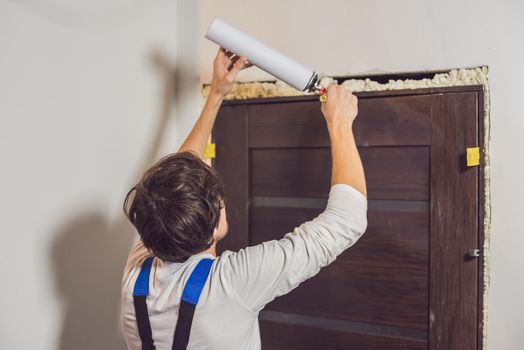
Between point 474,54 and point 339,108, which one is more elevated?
point 474,54

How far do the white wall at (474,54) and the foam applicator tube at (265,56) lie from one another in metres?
0.34

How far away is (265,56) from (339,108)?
26 cm

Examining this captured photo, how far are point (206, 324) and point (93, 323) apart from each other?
65 centimetres

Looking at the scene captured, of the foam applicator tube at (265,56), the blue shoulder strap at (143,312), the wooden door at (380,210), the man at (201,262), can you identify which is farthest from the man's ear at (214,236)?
the wooden door at (380,210)

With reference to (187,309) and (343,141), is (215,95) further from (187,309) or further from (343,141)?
(187,309)

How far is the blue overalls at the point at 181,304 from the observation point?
2.88 ft

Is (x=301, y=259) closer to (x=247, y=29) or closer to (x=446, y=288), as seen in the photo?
(x=446, y=288)

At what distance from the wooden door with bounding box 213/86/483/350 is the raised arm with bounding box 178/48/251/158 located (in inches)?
10.6

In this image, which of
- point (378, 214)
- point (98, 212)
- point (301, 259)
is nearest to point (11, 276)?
point (98, 212)

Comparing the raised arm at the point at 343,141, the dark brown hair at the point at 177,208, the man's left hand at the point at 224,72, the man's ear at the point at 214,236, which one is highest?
the man's left hand at the point at 224,72

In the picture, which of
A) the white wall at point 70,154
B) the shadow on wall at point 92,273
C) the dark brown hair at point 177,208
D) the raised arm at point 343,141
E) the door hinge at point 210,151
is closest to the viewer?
the dark brown hair at point 177,208

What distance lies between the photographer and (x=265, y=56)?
121cm

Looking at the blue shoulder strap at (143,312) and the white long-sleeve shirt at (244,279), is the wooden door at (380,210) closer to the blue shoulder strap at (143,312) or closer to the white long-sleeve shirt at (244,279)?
the white long-sleeve shirt at (244,279)

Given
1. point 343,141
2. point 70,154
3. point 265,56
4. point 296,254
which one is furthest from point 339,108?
point 70,154
